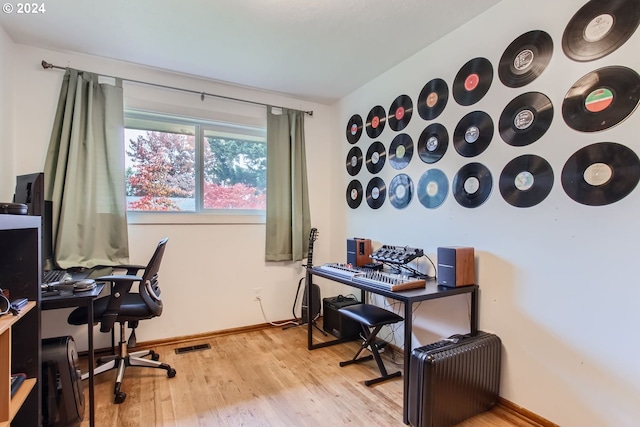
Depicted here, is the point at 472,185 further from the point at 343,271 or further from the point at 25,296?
the point at 25,296

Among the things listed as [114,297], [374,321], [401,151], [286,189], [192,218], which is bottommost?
[374,321]

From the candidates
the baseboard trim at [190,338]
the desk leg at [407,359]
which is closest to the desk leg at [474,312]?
the desk leg at [407,359]

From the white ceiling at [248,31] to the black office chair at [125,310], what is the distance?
1522 millimetres

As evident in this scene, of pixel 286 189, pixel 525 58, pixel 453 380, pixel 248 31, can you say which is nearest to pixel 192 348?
pixel 286 189

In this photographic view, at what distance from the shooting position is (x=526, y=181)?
184cm

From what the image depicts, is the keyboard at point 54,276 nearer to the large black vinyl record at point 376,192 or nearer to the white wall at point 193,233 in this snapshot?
the white wall at point 193,233

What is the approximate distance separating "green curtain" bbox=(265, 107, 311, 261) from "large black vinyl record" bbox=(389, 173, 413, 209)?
1070 mm

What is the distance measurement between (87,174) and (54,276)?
0.86m

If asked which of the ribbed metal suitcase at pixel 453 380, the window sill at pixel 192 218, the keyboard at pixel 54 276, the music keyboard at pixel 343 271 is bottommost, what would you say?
the ribbed metal suitcase at pixel 453 380

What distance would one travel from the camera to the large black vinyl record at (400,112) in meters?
2.66

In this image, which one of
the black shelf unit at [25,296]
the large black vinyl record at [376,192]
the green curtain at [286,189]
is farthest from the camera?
the green curtain at [286,189]

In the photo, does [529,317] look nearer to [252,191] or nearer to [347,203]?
[347,203]

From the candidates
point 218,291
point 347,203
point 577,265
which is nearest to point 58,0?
point 218,291

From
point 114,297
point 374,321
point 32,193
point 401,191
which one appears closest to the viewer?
point 32,193
